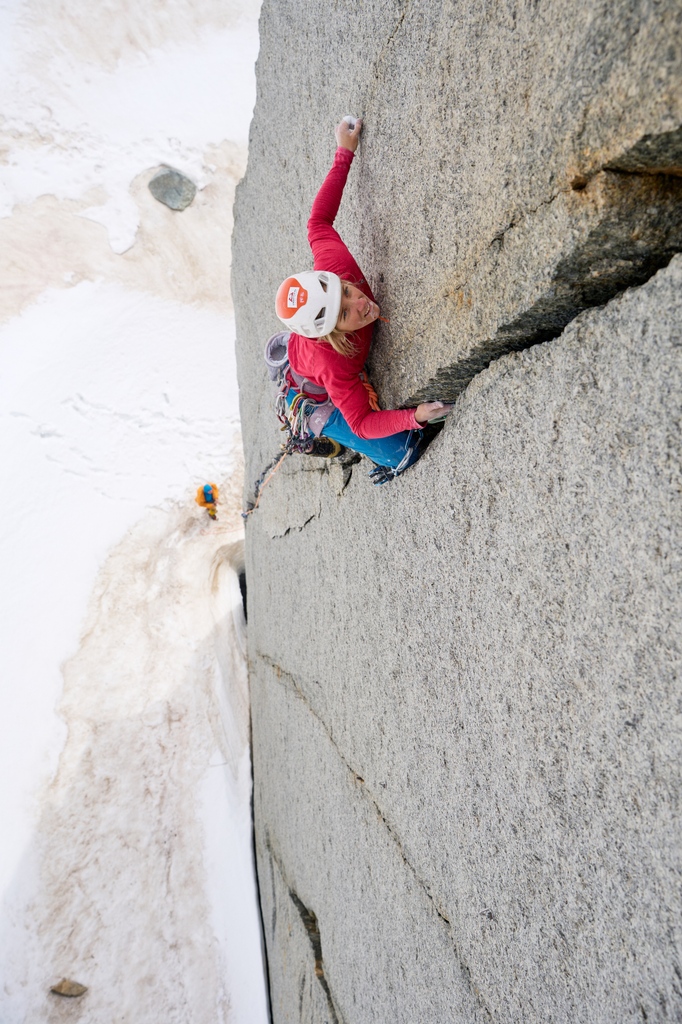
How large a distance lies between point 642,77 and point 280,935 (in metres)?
3.72

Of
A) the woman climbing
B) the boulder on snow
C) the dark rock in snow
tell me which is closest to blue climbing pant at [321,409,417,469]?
the woman climbing

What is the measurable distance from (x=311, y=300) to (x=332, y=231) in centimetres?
33

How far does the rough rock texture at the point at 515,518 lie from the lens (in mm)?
761

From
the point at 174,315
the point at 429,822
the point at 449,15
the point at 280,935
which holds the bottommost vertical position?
the point at 280,935

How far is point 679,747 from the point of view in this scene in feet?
2.42

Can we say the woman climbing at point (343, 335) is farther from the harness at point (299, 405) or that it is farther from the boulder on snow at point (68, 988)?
the boulder on snow at point (68, 988)

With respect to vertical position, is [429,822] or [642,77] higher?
[642,77]

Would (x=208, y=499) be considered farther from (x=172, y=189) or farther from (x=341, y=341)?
(x=341, y=341)

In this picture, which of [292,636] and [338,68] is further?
[292,636]

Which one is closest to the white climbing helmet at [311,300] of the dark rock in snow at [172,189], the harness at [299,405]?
the harness at [299,405]

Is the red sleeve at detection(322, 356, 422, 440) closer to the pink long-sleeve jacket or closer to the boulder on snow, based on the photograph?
the pink long-sleeve jacket

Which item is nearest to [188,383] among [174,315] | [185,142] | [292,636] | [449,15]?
[174,315]

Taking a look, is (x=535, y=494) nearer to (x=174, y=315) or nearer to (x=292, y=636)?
(x=292, y=636)

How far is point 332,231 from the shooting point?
5.08 ft
